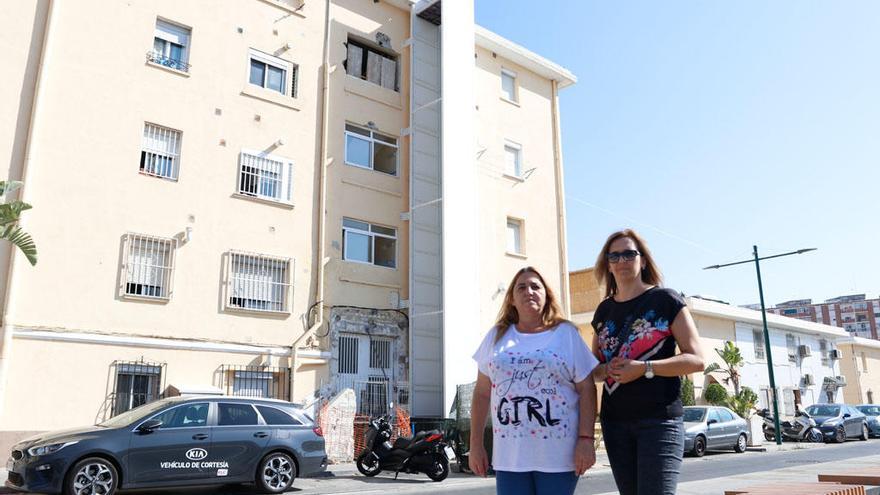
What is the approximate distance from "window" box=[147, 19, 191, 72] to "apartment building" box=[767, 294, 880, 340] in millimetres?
116186

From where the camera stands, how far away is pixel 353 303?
19.4 metres

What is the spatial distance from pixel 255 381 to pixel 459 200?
817 centimetres

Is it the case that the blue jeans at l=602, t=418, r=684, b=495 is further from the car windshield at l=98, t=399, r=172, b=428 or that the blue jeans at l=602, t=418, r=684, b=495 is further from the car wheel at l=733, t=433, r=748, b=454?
the car wheel at l=733, t=433, r=748, b=454

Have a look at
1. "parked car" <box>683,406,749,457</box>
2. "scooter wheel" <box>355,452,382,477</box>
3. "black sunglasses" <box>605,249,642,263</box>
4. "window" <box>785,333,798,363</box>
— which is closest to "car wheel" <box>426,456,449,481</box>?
"scooter wheel" <box>355,452,382,477</box>

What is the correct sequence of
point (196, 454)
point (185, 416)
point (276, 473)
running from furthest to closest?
point (276, 473), point (185, 416), point (196, 454)

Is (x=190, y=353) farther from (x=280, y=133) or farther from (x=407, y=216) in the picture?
(x=407, y=216)

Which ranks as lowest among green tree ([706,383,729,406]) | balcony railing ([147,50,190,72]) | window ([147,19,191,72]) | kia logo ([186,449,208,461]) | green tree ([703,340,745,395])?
kia logo ([186,449,208,461])

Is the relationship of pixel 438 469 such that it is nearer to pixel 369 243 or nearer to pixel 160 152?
pixel 369 243

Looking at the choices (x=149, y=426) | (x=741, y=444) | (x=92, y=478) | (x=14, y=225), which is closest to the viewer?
(x=92, y=478)

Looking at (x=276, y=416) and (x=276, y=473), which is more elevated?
(x=276, y=416)

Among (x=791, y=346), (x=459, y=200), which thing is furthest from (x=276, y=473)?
(x=791, y=346)

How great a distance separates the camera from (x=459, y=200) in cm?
2145

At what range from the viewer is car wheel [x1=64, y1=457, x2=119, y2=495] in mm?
9516

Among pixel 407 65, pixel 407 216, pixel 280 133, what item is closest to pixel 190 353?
pixel 280 133
